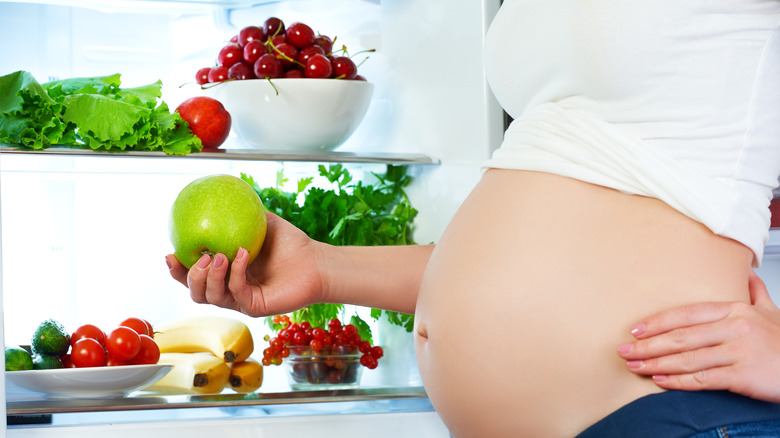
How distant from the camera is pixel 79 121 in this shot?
1.28 m

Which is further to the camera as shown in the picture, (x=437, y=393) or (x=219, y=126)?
(x=219, y=126)

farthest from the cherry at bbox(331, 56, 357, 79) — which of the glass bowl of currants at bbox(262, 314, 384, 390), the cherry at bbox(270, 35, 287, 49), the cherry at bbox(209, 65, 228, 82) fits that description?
the glass bowl of currants at bbox(262, 314, 384, 390)

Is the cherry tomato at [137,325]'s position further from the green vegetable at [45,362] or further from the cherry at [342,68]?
the cherry at [342,68]

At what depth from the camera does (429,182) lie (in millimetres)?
1604

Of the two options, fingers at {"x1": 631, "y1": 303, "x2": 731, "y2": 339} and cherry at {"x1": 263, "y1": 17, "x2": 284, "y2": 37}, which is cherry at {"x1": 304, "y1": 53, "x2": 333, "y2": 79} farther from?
fingers at {"x1": 631, "y1": 303, "x2": 731, "y2": 339}

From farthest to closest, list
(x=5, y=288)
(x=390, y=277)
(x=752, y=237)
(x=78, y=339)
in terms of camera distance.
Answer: (x=5, y=288) < (x=78, y=339) < (x=390, y=277) < (x=752, y=237)

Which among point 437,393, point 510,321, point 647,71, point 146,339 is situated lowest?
point 146,339

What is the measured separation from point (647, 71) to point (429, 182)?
2.94ft

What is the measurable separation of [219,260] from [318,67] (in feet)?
2.36

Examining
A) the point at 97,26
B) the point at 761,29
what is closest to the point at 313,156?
the point at 97,26

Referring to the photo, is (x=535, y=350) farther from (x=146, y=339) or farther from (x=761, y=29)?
(x=146, y=339)

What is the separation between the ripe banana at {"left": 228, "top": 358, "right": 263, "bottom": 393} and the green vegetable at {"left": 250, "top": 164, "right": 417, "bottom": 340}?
158 mm

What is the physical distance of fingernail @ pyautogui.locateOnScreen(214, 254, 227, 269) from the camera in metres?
0.88

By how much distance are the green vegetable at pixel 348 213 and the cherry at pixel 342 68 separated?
0.62 ft
